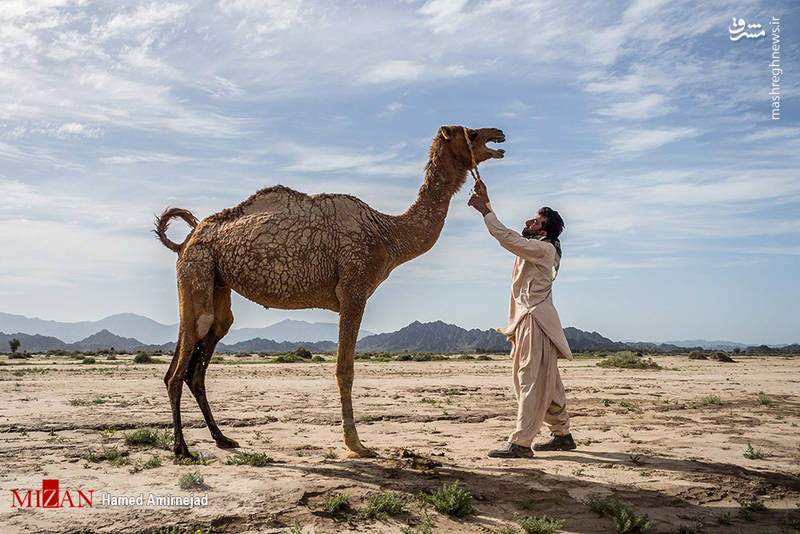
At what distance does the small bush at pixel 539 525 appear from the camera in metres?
4.54

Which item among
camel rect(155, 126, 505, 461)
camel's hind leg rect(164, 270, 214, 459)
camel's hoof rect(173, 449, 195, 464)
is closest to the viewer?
camel's hoof rect(173, 449, 195, 464)

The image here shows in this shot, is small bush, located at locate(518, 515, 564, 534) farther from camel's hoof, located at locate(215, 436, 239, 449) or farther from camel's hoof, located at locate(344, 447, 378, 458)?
camel's hoof, located at locate(215, 436, 239, 449)

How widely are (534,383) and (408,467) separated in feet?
6.10

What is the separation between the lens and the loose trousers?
6867 mm

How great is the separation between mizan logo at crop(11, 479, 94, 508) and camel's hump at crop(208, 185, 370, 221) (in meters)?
3.62

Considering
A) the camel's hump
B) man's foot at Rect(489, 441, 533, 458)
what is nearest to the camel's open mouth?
the camel's hump

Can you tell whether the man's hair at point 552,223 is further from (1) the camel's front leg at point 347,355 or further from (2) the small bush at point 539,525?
(2) the small bush at point 539,525

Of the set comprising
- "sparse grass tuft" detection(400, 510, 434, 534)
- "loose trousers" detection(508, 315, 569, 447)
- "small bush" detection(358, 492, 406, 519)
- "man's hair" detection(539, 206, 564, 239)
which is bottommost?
"sparse grass tuft" detection(400, 510, 434, 534)

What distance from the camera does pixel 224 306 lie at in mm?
7902

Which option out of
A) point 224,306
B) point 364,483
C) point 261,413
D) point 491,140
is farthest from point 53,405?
point 491,140

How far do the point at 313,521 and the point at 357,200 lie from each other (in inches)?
166

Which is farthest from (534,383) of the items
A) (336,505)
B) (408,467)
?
(336,505)

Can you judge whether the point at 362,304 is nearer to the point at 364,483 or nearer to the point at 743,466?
the point at 364,483

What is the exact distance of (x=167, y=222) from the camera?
25.8 ft
